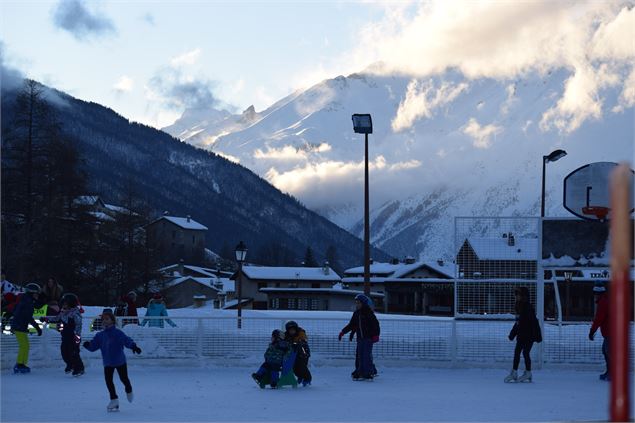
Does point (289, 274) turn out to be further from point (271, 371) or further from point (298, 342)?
point (271, 371)

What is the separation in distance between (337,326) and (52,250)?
3205 cm

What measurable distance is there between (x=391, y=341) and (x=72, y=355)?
632 centimetres

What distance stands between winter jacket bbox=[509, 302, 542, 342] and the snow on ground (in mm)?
806

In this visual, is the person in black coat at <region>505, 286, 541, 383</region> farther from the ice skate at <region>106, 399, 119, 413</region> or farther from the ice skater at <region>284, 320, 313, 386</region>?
the ice skate at <region>106, 399, 119, 413</region>

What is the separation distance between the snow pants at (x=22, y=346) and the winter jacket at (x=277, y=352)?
14.5ft

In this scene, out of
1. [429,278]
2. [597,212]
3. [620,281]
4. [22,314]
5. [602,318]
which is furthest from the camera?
[429,278]

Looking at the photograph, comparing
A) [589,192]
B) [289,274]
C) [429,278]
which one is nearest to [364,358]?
[589,192]

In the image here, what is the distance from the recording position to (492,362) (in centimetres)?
1988

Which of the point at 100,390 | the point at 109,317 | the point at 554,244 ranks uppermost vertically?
the point at 554,244

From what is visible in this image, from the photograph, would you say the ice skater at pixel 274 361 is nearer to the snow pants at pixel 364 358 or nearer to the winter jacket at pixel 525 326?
the snow pants at pixel 364 358

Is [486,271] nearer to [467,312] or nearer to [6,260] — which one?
[467,312]

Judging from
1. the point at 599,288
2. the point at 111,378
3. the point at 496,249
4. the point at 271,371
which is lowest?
the point at 271,371

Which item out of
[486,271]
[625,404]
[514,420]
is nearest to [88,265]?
[486,271]

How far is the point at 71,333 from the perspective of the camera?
672 inches
